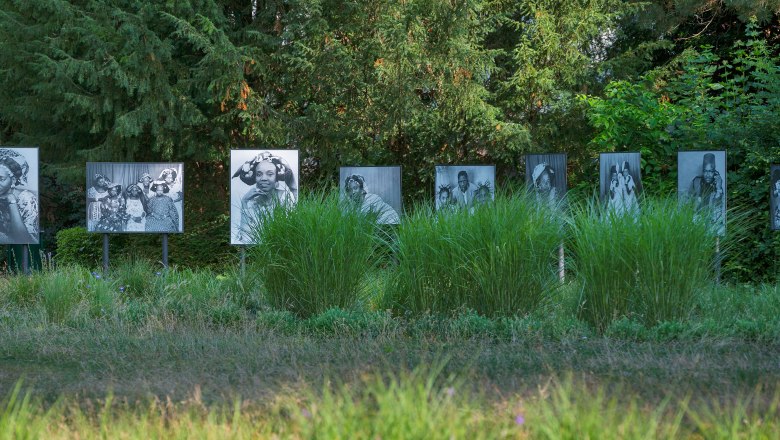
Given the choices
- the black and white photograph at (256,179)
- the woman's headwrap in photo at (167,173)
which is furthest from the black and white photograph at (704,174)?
the woman's headwrap in photo at (167,173)

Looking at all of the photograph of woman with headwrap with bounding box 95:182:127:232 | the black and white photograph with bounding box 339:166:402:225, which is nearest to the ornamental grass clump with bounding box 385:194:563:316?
the black and white photograph with bounding box 339:166:402:225

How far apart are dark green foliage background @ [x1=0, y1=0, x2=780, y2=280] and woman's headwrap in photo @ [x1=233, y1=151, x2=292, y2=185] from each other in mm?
3733

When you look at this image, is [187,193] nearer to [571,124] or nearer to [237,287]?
[571,124]

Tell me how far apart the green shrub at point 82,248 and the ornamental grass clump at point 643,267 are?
37.8 feet

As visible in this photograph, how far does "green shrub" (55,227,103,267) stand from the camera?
1680 cm

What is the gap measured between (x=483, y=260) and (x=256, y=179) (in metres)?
4.73

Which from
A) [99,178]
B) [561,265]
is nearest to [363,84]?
[99,178]

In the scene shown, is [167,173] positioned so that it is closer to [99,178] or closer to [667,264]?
[99,178]

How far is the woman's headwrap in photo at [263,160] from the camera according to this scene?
38.2 feet

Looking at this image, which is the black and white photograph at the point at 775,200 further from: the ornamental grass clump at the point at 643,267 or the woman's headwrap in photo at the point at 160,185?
the woman's headwrap in photo at the point at 160,185

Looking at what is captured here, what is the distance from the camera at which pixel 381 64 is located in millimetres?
15344

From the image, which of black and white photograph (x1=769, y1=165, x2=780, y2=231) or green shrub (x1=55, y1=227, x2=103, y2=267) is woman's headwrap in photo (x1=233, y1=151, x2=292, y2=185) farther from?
green shrub (x1=55, y1=227, x2=103, y2=267)

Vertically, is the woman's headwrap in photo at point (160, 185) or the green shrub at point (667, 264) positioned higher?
the woman's headwrap in photo at point (160, 185)

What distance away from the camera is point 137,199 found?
12.3 metres
